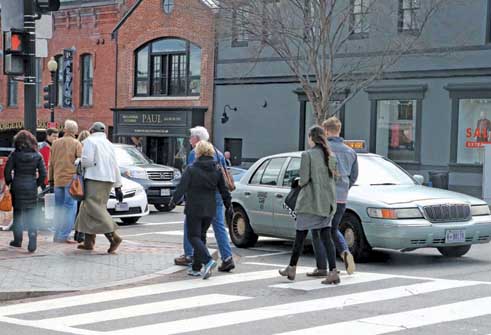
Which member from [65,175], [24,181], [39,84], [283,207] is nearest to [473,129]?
[283,207]

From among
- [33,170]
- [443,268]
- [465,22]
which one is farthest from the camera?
[465,22]

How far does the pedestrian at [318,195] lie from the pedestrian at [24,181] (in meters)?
4.10

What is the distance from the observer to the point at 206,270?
10.4 meters

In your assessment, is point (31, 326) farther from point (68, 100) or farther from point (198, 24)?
point (68, 100)

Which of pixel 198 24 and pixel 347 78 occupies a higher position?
pixel 198 24

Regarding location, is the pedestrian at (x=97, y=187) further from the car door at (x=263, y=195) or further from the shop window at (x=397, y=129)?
the shop window at (x=397, y=129)

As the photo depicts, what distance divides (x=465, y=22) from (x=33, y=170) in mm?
17252

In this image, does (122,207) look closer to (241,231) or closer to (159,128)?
(241,231)

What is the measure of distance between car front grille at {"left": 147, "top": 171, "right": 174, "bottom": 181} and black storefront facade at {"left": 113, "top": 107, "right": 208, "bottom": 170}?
1130 cm

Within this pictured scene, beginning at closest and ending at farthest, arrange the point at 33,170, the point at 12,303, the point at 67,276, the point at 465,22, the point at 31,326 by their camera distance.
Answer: the point at 31,326
the point at 12,303
the point at 67,276
the point at 33,170
the point at 465,22

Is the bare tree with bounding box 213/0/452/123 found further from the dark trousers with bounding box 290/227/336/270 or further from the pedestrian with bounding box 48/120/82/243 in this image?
the dark trousers with bounding box 290/227/336/270

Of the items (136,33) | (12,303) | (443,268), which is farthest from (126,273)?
(136,33)

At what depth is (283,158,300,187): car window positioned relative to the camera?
12883 millimetres

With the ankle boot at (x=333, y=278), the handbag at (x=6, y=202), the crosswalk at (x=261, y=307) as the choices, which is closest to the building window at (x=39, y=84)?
the handbag at (x=6, y=202)
